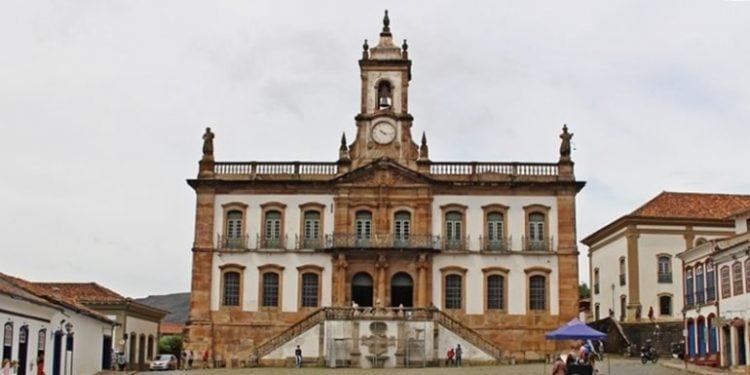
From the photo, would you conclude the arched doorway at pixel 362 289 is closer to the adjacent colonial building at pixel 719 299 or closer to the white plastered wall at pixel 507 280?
the white plastered wall at pixel 507 280

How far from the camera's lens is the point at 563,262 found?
44688mm

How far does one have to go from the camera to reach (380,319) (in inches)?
1613

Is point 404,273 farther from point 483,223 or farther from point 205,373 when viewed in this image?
point 205,373

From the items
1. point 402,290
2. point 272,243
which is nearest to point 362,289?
point 402,290

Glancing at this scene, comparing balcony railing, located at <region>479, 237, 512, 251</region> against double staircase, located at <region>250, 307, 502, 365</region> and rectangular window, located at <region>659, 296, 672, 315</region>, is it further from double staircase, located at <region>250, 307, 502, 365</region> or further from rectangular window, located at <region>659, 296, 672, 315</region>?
rectangular window, located at <region>659, 296, 672, 315</region>

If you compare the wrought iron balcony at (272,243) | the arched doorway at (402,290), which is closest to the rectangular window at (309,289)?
the wrought iron balcony at (272,243)

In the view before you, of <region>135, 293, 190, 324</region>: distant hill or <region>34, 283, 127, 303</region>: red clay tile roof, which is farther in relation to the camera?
<region>135, 293, 190, 324</region>: distant hill

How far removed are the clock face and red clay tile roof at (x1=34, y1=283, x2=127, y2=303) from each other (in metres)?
13.9

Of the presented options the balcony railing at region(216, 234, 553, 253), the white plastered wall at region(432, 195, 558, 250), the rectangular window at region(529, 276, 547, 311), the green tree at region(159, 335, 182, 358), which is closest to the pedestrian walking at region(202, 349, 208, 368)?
the balcony railing at region(216, 234, 553, 253)

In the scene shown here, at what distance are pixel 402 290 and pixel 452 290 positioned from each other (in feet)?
7.22

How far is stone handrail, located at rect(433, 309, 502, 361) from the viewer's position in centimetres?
4097

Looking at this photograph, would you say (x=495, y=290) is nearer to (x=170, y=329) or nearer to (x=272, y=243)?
(x=272, y=243)

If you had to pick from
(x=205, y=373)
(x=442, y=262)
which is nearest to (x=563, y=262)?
(x=442, y=262)

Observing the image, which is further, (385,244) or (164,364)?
(385,244)
